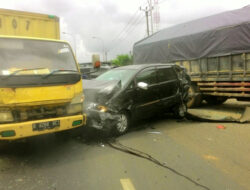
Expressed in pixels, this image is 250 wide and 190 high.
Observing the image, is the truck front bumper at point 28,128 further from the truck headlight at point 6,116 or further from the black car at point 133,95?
the black car at point 133,95

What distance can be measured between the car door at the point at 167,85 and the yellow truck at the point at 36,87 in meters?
2.82

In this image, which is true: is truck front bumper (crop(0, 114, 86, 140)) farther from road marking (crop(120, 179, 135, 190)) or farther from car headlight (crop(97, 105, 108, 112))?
road marking (crop(120, 179, 135, 190))

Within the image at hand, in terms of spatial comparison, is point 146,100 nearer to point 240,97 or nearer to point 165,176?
point 165,176

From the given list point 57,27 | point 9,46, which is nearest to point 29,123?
point 9,46

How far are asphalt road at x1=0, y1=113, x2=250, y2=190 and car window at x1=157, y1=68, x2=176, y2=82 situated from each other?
167 cm

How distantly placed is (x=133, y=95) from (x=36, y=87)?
8.23 feet

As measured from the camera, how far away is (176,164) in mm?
3559

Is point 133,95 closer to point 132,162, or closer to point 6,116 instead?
point 132,162

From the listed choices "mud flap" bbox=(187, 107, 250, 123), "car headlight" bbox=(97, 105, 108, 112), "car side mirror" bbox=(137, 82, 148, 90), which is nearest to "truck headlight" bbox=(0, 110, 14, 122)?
"car headlight" bbox=(97, 105, 108, 112)

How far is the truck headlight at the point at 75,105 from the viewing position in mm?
3900

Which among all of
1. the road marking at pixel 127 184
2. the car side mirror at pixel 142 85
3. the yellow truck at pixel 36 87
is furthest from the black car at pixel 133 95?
the road marking at pixel 127 184

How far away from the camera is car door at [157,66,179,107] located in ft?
20.2

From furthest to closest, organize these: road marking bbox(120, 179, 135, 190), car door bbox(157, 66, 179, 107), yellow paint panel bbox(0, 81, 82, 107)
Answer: car door bbox(157, 66, 179, 107) → yellow paint panel bbox(0, 81, 82, 107) → road marking bbox(120, 179, 135, 190)

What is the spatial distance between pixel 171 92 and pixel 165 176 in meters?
3.65
